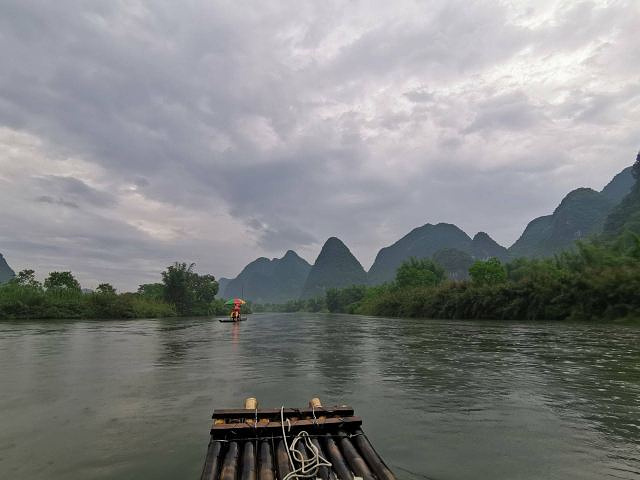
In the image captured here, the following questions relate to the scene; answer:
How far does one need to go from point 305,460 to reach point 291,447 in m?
0.32

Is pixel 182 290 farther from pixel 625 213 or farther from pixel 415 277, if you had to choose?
pixel 625 213

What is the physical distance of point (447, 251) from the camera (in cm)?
15350

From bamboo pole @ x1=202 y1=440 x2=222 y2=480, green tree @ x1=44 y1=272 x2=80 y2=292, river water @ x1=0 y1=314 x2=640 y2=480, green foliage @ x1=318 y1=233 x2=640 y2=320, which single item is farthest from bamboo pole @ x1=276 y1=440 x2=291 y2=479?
green tree @ x1=44 y1=272 x2=80 y2=292

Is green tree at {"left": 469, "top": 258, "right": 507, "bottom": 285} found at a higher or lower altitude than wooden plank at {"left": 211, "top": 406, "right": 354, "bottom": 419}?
higher

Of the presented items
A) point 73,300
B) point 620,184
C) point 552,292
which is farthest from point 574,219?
point 73,300

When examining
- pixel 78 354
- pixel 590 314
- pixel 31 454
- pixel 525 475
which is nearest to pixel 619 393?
pixel 525 475

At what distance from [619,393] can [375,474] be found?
770cm

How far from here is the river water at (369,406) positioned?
17.3 ft

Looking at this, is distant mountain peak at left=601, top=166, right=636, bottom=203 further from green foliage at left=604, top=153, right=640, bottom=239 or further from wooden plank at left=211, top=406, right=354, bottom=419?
wooden plank at left=211, top=406, right=354, bottom=419

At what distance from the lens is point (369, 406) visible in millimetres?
8195

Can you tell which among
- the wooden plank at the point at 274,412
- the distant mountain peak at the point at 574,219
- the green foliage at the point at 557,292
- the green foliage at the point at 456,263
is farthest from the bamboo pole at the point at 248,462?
the green foliage at the point at 456,263

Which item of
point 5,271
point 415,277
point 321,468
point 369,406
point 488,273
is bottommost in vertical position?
point 369,406

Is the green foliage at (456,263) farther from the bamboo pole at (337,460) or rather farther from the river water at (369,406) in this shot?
the bamboo pole at (337,460)

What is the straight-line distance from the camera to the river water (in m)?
5.26
